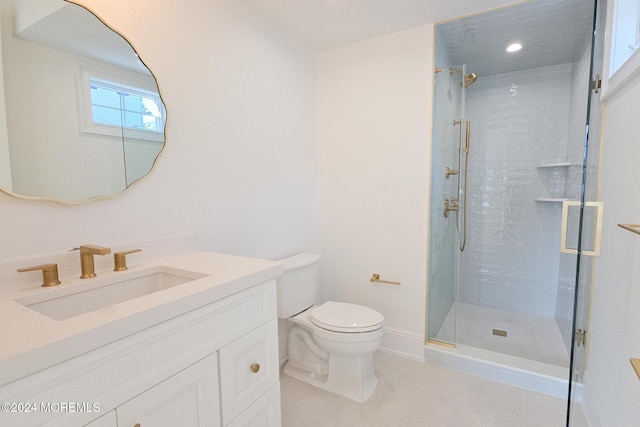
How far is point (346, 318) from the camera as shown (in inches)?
74.7

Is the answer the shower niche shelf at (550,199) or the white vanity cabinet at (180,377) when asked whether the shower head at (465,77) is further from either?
the white vanity cabinet at (180,377)

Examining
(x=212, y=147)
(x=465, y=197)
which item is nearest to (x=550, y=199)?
(x=465, y=197)

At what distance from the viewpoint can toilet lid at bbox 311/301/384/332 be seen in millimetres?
1806

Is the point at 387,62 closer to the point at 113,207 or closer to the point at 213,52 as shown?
the point at 213,52

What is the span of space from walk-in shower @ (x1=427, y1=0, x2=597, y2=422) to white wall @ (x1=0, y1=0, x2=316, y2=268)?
3.52ft

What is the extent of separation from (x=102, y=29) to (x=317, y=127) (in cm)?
161

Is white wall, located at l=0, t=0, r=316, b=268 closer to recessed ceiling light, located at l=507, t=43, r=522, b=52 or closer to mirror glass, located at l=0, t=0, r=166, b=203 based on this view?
mirror glass, located at l=0, t=0, r=166, b=203

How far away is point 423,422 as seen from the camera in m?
1.68

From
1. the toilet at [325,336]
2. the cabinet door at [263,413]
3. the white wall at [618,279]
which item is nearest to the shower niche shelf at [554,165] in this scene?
the white wall at [618,279]

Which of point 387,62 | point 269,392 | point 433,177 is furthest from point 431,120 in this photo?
point 269,392

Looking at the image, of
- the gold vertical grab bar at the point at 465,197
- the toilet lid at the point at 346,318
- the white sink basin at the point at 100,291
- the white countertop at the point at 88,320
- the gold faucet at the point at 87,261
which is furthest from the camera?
the gold vertical grab bar at the point at 465,197

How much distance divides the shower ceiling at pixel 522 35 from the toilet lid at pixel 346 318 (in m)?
2.01

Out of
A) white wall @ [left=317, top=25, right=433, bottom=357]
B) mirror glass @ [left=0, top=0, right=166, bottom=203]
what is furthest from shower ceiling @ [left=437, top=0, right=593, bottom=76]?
mirror glass @ [left=0, top=0, right=166, bottom=203]

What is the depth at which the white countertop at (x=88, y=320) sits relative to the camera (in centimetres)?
60
